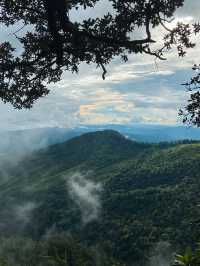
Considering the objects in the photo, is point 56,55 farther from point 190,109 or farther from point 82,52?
point 190,109

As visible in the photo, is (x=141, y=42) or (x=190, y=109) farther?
→ (x=190, y=109)

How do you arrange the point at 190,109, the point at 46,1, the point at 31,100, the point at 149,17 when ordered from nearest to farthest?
the point at 46,1 → the point at 149,17 → the point at 190,109 → the point at 31,100

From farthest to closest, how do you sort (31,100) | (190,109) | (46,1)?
(31,100) → (190,109) → (46,1)

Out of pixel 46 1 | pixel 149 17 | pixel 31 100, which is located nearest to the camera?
pixel 46 1

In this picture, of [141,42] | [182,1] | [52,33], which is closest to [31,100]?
[52,33]

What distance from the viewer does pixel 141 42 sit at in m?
14.3

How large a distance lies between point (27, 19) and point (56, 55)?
57.3 inches

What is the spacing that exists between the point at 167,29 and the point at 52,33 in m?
3.30

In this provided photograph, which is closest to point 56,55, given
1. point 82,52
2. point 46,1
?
point 82,52

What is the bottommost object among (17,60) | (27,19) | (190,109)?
(190,109)

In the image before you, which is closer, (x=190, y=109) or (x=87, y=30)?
(x=87, y=30)

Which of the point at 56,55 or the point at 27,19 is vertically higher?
the point at 27,19

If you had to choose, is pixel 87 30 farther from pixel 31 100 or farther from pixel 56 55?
pixel 31 100

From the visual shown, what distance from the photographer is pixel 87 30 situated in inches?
566
